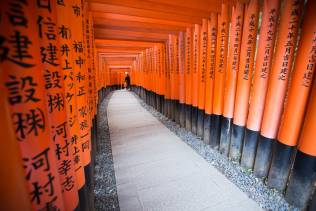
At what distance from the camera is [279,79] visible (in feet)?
8.82

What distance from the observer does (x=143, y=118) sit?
26.8 feet

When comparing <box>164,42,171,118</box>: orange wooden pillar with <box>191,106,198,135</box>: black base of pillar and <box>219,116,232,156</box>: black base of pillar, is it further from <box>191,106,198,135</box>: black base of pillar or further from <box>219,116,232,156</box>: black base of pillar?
<box>219,116,232,156</box>: black base of pillar

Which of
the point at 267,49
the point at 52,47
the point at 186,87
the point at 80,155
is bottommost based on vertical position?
the point at 80,155

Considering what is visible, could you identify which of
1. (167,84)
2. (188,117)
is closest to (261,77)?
(188,117)

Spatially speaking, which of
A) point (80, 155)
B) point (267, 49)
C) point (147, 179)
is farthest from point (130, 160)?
point (267, 49)

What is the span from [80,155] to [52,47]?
4.12 feet

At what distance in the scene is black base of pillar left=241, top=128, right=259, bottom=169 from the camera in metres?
3.30

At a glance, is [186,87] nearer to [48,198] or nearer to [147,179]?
[147,179]

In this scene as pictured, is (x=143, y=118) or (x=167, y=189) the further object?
(x=143, y=118)

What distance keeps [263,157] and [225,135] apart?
1090 millimetres

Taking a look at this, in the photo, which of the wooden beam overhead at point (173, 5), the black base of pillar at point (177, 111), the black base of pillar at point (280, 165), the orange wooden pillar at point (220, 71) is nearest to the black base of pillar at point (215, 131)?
the orange wooden pillar at point (220, 71)

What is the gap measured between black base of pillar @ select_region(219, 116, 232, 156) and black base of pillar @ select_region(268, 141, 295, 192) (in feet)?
3.83

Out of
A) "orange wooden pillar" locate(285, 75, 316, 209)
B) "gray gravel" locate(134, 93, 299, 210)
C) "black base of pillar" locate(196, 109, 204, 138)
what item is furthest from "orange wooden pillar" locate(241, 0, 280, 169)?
"black base of pillar" locate(196, 109, 204, 138)

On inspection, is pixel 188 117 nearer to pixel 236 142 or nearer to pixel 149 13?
pixel 236 142
